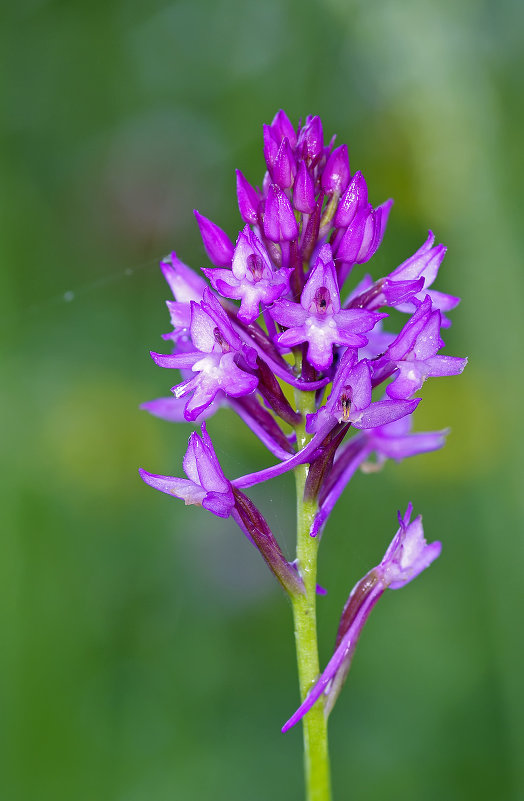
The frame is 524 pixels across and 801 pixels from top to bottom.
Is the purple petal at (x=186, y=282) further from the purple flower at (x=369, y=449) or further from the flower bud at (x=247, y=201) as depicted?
the purple flower at (x=369, y=449)

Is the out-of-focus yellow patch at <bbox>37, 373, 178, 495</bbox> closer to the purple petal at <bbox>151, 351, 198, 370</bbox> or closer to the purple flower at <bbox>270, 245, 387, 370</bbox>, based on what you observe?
the purple petal at <bbox>151, 351, 198, 370</bbox>

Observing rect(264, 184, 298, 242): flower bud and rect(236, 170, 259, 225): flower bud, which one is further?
rect(236, 170, 259, 225): flower bud

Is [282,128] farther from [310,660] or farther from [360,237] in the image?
[310,660]

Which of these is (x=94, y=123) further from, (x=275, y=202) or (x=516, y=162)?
(x=275, y=202)

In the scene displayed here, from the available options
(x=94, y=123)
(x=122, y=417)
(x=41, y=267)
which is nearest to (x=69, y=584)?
(x=122, y=417)

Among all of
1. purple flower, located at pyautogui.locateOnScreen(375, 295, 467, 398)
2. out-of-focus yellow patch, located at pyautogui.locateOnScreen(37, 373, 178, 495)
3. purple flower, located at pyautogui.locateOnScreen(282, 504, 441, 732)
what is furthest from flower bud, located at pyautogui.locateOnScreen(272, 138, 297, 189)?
out-of-focus yellow patch, located at pyautogui.locateOnScreen(37, 373, 178, 495)

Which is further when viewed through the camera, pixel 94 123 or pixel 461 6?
pixel 94 123

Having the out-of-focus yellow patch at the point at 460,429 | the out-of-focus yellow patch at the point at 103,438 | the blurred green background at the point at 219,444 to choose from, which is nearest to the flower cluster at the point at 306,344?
the blurred green background at the point at 219,444

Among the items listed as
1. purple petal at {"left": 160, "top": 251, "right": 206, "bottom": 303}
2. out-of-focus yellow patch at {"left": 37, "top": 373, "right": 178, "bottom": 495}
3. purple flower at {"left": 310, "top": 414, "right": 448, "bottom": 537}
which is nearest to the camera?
purple flower at {"left": 310, "top": 414, "right": 448, "bottom": 537}
